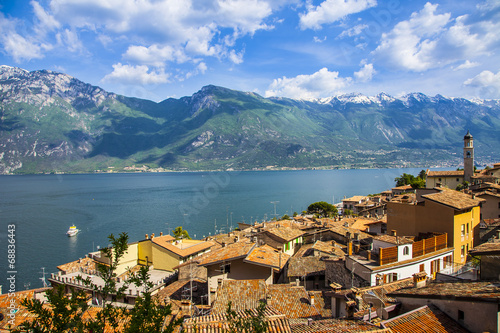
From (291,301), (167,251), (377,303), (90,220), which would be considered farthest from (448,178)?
(90,220)

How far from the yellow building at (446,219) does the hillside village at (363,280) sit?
0.05 m

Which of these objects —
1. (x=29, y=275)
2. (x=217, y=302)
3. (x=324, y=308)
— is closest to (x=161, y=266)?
(x=217, y=302)

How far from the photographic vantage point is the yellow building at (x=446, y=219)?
15078 mm

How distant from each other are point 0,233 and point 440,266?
249ft

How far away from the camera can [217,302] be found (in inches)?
460

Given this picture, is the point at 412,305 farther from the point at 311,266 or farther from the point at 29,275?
the point at 29,275

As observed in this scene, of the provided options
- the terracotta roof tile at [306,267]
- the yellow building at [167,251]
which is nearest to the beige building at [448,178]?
the yellow building at [167,251]

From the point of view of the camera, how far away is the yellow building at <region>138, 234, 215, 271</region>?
80.7 ft

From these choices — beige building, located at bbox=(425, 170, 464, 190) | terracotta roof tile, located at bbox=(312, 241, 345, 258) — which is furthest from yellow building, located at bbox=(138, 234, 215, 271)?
beige building, located at bbox=(425, 170, 464, 190)

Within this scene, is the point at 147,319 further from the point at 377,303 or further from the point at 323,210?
the point at 323,210

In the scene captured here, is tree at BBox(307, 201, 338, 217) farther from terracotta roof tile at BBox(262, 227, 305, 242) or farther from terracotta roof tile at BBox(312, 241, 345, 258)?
terracotta roof tile at BBox(312, 241, 345, 258)

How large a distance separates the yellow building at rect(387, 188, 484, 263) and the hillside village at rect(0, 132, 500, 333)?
5cm

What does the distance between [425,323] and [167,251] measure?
2159cm

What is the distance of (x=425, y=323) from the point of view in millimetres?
5906
